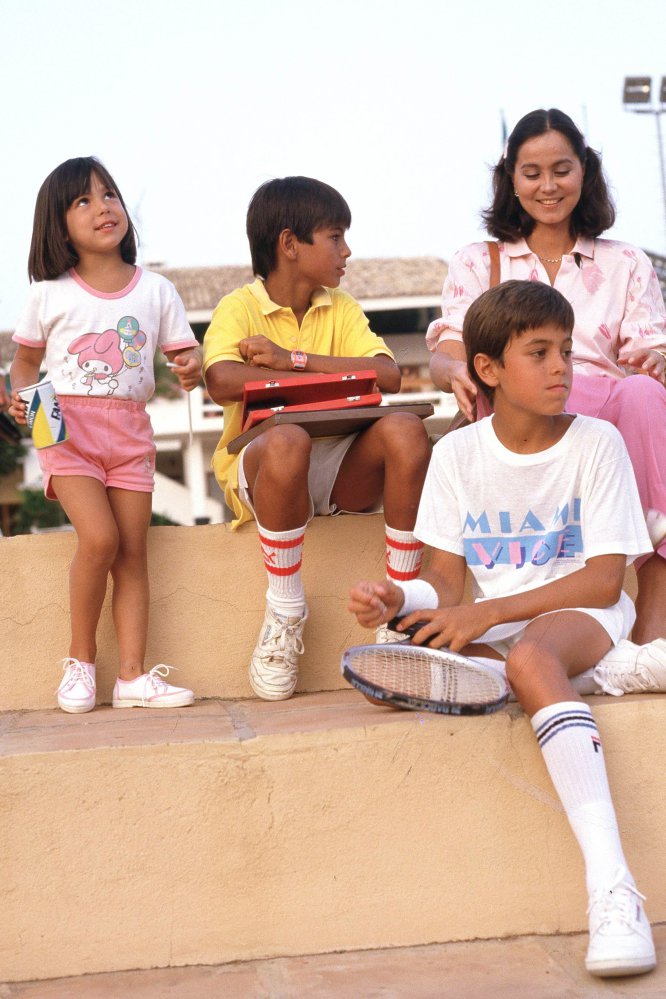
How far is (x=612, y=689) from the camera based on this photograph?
2742 mm

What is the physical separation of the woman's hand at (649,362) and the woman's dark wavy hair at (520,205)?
0.53m

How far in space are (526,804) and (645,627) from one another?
770 millimetres

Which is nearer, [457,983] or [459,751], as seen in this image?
[457,983]

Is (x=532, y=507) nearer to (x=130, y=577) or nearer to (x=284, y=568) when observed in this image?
(x=284, y=568)

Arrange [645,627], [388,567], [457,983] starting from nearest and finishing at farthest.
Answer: [457,983], [645,627], [388,567]

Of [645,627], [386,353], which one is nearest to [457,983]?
[645,627]

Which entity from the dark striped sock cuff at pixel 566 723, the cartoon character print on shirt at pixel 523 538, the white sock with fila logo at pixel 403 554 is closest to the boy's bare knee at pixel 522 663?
the dark striped sock cuff at pixel 566 723

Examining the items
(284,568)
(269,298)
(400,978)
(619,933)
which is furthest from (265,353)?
(619,933)

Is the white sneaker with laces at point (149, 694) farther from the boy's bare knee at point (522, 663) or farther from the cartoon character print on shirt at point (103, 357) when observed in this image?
the boy's bare knee at point (522, 663)

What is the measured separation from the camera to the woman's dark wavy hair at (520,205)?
12.2ft

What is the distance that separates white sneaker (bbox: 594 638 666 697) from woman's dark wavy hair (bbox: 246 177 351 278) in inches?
66.8

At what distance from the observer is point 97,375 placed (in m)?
3.50

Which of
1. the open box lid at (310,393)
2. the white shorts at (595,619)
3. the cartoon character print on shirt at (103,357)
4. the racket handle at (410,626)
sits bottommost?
the white shorts at (595,619)

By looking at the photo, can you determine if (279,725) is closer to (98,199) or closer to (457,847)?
(457,847)
